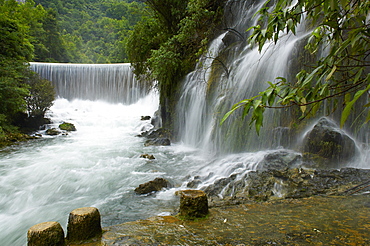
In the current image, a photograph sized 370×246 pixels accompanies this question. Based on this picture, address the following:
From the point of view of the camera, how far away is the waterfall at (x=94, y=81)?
2238cm

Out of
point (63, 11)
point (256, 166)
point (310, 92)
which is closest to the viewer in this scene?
point (310, 92)

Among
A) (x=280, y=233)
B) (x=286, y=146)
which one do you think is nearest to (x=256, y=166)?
(x=286, y=146)

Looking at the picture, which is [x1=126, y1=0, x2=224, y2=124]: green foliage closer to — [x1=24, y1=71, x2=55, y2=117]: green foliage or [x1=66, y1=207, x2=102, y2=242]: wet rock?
[x1=24, y1=71, x2=55, y2=117]: green foliage

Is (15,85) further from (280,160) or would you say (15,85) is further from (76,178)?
(280,160)

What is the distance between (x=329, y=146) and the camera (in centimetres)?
515

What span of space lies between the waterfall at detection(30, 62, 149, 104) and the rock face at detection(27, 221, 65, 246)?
782 inches

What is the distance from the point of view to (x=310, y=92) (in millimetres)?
1547

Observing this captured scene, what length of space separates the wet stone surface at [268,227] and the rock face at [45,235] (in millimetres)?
420

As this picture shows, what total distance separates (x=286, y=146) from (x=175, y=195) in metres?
2.97

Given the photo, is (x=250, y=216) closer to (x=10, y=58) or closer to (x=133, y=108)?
(x=10, y=58)

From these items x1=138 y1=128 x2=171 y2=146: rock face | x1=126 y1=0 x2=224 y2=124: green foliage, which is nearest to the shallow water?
x1=138 y1=128 x2=171 y2=146: rock face

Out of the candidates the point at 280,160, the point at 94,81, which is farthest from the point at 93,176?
the point at 94,81

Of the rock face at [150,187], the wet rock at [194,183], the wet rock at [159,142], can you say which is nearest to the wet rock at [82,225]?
the rock face at [150,187]

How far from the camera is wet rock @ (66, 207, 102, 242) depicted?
2.75 metres
